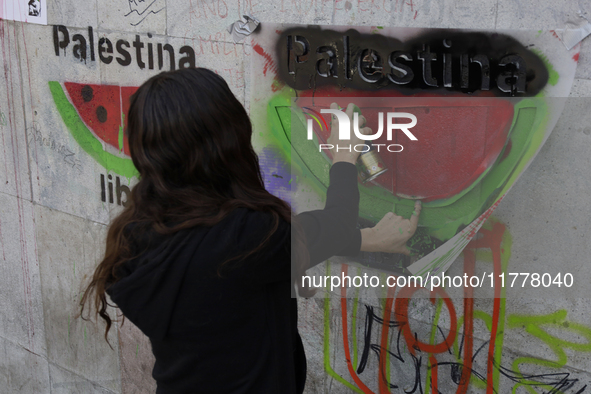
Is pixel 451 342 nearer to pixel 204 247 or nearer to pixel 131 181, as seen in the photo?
pixel 204 247

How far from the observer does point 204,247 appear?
148 cm

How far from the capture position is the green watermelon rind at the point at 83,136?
3.25 meters

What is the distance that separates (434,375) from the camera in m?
2.38

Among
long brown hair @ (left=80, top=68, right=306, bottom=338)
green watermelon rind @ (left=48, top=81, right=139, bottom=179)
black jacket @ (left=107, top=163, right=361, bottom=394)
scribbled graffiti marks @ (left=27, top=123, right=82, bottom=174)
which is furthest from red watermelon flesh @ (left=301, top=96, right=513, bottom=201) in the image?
scribbled graffiti marks @ (left=27, top=123, right=82, bottom=174)

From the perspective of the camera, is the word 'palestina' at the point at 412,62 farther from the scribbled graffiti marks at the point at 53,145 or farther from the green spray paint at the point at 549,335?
the scribbled graffiti marks at the point at 53,145

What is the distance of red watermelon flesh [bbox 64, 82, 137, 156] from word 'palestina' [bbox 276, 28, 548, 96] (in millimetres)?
1209

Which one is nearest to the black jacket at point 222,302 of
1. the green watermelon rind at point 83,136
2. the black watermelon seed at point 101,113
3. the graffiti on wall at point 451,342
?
the graffiti on wall at point 451,342

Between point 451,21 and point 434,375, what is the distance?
1.50m

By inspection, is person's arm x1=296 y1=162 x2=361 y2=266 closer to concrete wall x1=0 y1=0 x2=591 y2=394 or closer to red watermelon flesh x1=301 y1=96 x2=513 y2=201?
red watermelon flesh x1=301 y1=96 x2=513 y2=201

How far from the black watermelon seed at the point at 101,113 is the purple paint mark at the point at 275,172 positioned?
1.21 m

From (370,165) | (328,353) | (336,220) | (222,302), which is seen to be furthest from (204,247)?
(328,353)

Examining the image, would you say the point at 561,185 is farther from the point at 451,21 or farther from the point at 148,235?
the point at 148,235

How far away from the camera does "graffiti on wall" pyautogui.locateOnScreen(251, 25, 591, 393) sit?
1.90 meters

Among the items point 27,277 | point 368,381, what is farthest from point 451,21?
point 27,277
